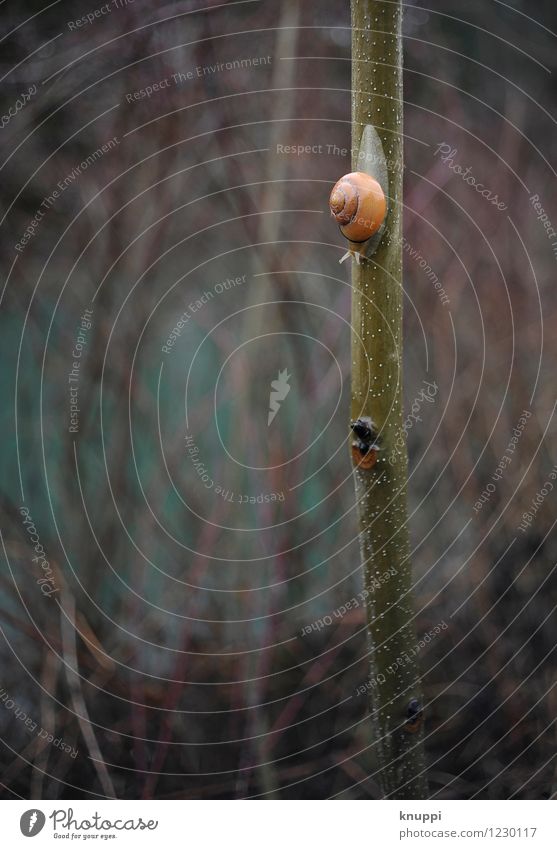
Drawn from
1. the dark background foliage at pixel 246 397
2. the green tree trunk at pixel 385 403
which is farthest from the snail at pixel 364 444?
the dark background foliage at pixel 246 397

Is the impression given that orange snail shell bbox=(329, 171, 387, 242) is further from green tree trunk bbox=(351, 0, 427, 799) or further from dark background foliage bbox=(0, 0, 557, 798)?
dark background foliage bbox=(0, 0, 557, 798)

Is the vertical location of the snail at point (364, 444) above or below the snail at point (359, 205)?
below

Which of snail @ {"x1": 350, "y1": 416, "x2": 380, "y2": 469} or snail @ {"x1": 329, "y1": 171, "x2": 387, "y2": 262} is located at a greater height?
snail @ {"x1": 329, "y1": 171, "x2": 387, "y2": 262}

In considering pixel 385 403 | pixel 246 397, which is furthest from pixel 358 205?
pixel 246 397

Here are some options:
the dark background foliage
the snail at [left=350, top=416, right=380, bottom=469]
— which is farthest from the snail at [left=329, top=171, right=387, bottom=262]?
the dark background foliage

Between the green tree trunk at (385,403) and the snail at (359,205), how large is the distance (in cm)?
1

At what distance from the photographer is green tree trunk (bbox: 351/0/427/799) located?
21.8 inches

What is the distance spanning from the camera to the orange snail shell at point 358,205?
0.54 m

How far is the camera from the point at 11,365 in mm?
843

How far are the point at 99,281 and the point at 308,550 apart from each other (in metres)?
0.34

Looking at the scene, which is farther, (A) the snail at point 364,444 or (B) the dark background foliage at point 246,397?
(B) the dark background foliage at point 246,397

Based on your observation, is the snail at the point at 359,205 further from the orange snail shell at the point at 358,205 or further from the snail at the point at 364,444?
the snail at the point at 364,444

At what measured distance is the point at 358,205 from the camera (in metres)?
0.54

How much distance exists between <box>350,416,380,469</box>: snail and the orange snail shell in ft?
0.40
